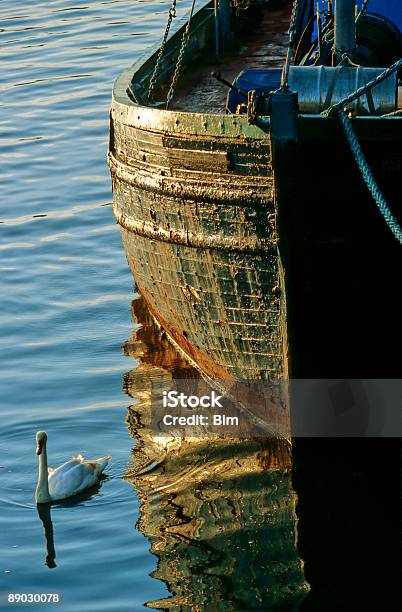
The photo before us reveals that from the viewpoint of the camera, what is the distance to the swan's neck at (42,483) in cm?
777

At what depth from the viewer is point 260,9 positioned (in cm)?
1212

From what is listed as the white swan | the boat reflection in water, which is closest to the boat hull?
the boat reflection in water

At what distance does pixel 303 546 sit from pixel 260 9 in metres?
6.53

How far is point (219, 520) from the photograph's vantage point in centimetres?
748

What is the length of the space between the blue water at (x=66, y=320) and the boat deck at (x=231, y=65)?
2126 mm

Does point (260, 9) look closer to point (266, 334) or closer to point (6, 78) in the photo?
point (266, 334)

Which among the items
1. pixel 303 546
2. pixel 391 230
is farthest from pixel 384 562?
pixel 391 230

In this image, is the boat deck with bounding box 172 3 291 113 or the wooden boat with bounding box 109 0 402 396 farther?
the boat deck with bounding box 172 3 291 113

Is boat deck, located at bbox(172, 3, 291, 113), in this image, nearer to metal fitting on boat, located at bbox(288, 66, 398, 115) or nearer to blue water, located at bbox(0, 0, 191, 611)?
blue water, located at bbox(0, 0, 191, 611)

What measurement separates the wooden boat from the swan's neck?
1364 mm

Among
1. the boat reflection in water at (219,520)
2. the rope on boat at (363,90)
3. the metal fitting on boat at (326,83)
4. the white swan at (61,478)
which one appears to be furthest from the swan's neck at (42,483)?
the rope on boat at (363,90)

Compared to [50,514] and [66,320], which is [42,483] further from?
[66,320]

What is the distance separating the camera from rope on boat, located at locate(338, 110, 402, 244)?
627 centimetres

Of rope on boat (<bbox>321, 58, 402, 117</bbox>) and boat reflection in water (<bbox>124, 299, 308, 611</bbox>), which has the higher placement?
rope on boat (<bbox>321, 58, 402, 117</bbox>)
